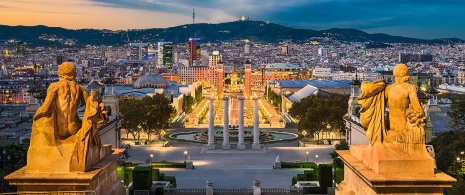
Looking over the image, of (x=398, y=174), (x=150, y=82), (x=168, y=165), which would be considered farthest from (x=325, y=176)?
(x=150, y=82)

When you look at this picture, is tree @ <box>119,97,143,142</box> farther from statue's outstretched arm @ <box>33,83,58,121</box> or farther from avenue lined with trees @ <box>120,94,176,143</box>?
statue's outstretched arm @ <box>33,83,58,121</box>


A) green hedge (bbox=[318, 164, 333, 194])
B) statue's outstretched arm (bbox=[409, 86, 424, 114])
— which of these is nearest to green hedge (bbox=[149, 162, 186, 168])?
green hedge (bbox=[318, 164, 333, 194])

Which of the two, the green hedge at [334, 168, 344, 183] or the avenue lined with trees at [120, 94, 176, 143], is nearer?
the green hedge at [334, 168, 344, 183]

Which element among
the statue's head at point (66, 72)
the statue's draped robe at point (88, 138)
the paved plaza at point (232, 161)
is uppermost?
the statue's head at point (66, 72)

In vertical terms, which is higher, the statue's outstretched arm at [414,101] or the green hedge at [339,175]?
the statue's outstretched arm at [414,101]

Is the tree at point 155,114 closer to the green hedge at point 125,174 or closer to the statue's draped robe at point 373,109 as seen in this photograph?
the green hedge at point 125,174

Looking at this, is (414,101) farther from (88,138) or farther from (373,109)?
(88,138)

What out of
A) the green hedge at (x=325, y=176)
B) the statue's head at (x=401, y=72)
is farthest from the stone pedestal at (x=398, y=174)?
the green hedge at (x=325, y=176)
